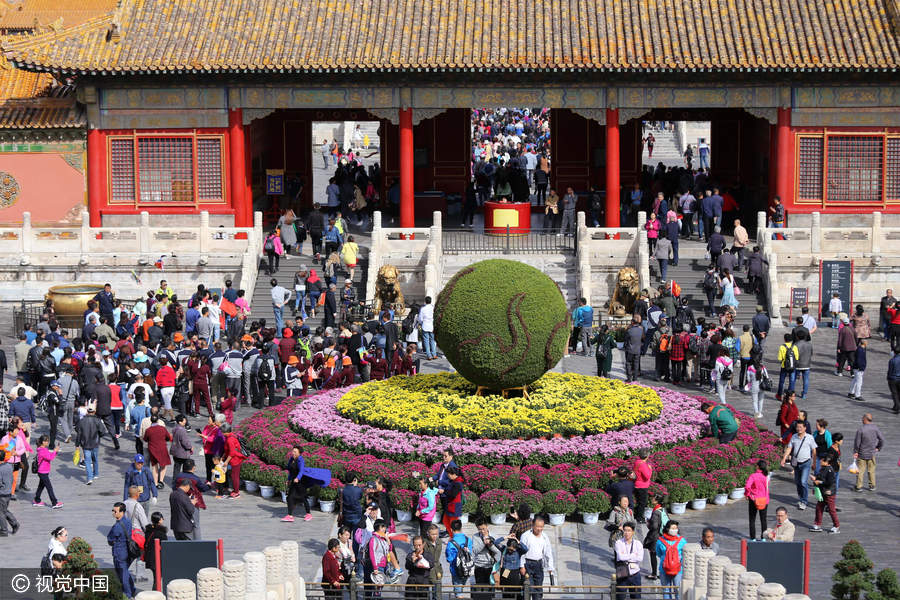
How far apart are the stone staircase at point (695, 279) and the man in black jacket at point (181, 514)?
18.3 m

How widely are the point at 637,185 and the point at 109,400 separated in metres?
21.9

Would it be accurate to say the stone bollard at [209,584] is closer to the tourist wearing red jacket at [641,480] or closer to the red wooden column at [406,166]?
the tourist wearing red jacket at [641,480]

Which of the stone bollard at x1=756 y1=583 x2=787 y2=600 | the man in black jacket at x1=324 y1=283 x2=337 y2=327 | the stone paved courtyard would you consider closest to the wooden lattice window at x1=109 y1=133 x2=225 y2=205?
the man in black jacket at x1=324 y1=283 x2=337 y2=327

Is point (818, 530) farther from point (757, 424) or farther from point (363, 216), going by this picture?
point (363, 216)

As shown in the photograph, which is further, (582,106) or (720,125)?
(720,125)

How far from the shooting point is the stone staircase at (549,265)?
41.0 meters

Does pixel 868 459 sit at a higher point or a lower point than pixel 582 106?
lower

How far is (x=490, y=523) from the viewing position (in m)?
25.5

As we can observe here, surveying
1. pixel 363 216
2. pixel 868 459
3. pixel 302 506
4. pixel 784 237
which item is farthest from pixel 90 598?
pixel 363 216

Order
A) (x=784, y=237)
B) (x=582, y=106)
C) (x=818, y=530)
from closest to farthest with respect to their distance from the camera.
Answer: (x=818, y=530), (x=784, y=237), (x=582, y=106)

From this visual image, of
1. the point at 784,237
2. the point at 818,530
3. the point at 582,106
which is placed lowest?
the point at 818,530

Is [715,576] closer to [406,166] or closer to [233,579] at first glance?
[233,579]

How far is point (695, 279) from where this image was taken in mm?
41281

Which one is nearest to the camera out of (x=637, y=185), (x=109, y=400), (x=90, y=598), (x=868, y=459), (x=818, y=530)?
(x=90, y=598)
